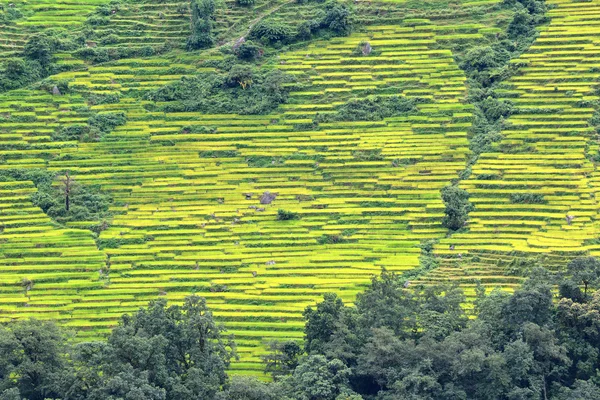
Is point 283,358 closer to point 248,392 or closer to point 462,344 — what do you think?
point 248,392

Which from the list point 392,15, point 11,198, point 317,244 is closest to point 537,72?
point 392,15

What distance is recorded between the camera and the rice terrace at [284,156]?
66.9 m

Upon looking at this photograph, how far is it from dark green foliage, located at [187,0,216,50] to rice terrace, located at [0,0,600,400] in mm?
143

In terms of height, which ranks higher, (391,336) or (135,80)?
(135,80)

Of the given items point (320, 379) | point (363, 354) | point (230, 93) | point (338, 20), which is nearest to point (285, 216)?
point (230, 93)

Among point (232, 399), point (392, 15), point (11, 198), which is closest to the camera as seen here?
point (232, 399)

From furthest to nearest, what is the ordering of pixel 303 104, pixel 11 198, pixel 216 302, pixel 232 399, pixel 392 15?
pixel 392 15 < pixel 303 104 < pixel 11 198 < pixel 216 302 < pixel 232 399

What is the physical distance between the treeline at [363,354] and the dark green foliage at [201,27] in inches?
1153

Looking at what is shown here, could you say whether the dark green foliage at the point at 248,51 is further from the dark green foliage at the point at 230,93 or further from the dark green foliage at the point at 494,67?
the dark green foliage at the point at 494,67

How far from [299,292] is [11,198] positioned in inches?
719

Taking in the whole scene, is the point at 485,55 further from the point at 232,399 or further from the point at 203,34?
the point at 232,399

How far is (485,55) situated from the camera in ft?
264

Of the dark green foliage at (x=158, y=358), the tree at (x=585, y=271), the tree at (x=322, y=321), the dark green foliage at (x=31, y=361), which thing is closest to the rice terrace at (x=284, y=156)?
the tree at (x=322, y=321)

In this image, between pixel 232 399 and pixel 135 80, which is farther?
pixel 135 80
